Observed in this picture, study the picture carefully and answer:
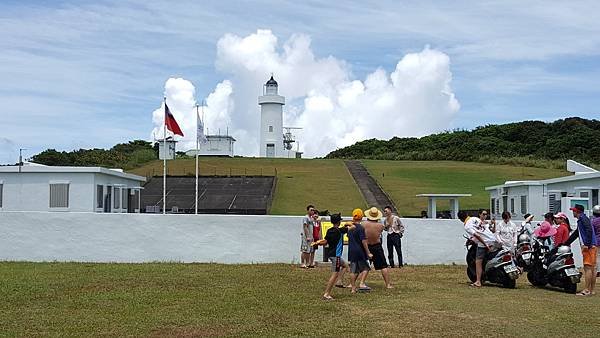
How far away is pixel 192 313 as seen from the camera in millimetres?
11633

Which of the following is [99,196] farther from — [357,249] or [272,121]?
[272,121]

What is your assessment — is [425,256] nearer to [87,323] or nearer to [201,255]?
[201,255]

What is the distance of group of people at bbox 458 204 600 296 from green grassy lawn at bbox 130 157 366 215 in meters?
23.0

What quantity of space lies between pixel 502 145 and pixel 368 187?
125 ft

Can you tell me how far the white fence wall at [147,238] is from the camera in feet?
69.5

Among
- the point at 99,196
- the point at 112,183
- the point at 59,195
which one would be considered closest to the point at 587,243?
the point at 99,196

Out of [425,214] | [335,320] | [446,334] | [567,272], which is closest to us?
[446,334]

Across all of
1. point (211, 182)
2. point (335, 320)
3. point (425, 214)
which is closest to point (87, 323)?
point (335, 320)

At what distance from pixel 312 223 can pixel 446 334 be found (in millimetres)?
9715

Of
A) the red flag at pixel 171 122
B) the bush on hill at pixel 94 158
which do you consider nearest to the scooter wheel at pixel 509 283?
the red flag at pixel 171 122

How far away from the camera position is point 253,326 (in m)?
10.6

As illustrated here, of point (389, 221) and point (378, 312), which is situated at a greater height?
point (389, 221)

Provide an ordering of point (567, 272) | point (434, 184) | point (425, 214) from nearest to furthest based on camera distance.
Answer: point (567, 272)
point (425, 214)
point (434, 184)

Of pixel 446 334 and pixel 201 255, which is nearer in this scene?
pixel 446 334
